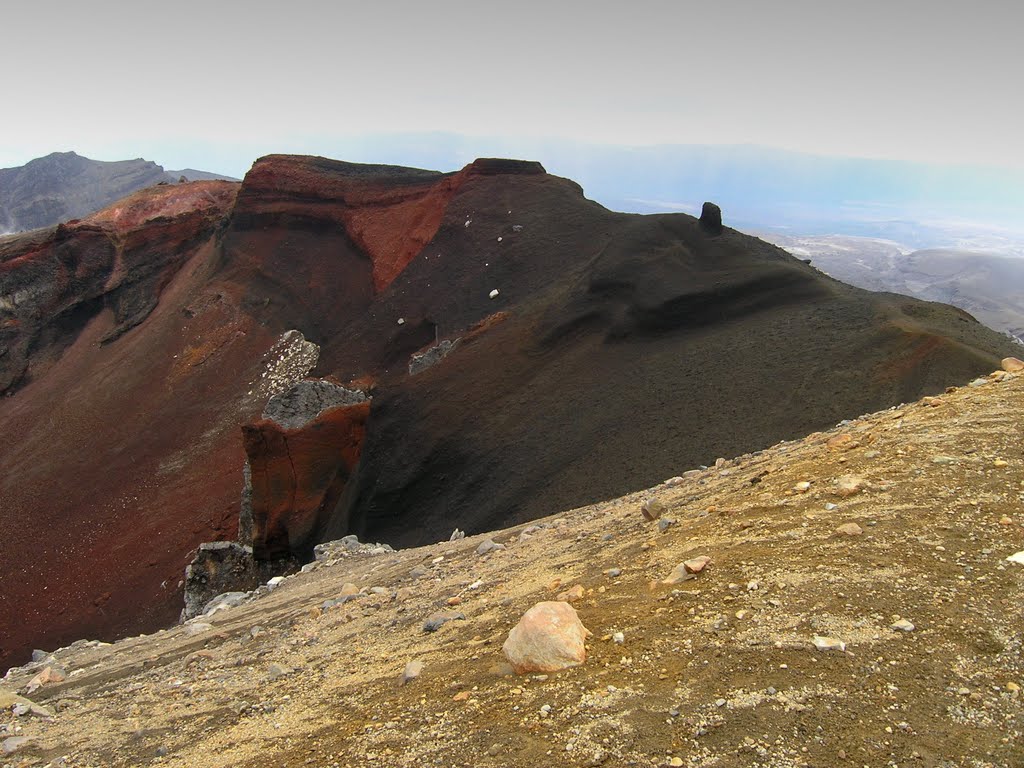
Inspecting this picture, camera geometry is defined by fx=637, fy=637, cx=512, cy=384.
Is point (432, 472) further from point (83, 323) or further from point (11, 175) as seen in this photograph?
point (11, 175)

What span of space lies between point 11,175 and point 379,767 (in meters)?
154

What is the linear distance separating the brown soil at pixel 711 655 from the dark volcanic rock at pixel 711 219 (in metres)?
13.3

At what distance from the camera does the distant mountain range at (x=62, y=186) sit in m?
107

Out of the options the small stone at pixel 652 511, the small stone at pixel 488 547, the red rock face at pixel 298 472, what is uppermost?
the small stone at pixel 652 511

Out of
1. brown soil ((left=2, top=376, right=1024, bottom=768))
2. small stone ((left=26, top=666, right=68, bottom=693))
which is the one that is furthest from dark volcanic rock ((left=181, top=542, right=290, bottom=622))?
brown soil ((left=2, top=376, right=1024, bottom=768))

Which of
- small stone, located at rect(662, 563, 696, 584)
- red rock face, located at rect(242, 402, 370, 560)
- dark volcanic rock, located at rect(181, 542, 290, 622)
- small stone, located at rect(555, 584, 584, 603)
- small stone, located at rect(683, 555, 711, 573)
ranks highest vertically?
small stone, located at rect(683, 555, 711, 573)

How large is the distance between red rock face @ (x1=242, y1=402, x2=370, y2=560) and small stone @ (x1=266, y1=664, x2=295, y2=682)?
11.6 metres

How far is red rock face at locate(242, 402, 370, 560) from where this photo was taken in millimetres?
16797

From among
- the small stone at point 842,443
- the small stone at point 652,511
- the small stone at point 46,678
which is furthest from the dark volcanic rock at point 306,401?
the small stone at point 842,443

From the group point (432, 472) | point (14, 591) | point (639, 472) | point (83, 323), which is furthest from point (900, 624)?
point (83, 323)

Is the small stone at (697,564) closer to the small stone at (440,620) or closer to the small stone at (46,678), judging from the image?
the small stone at (440,620)

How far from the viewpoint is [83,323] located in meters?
32.4

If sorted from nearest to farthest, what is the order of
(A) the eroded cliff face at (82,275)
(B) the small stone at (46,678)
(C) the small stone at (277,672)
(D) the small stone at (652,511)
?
1. (C) the small stone at (277,672)
2. (D) the small stone at (652,511)
3. (B) the small stone at (46,678)
4. (A) the eroded cliff face at (82,275)

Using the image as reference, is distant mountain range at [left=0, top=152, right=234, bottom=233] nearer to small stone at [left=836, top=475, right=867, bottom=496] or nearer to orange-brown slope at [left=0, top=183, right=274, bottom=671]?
orange-brown slope at [left=0, top=183, right=274, bottom=671]
